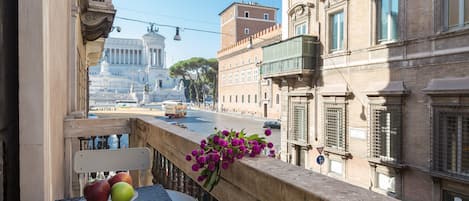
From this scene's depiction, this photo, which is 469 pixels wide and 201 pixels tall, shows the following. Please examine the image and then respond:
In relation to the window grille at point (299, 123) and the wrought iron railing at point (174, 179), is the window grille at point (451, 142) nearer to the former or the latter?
the window grille at point (299, 123)

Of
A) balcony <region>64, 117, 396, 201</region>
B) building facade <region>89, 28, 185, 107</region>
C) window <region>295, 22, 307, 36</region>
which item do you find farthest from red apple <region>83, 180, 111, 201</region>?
building facade <region>89, 28, 185, 107</region>

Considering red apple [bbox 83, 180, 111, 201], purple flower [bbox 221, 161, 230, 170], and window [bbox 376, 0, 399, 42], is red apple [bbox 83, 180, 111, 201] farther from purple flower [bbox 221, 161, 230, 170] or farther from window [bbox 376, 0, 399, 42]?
window [bbox 376, 0, 399, 42]

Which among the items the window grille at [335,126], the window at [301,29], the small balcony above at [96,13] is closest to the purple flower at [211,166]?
the small balcony above at [96,13]

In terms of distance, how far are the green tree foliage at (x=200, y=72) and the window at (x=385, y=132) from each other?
42.7 m

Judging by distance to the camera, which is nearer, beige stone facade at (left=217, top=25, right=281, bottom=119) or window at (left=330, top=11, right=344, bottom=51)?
window at (left=330, top=11, right=344, bottom=51)

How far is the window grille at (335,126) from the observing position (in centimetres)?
1087

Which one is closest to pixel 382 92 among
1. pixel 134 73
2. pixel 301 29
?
pixel 301 29

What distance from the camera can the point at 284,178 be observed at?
131 centimetres

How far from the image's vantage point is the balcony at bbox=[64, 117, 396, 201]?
1201 mm

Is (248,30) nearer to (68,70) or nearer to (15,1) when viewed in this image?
(68,70)

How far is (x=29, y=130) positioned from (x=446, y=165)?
8.71 m

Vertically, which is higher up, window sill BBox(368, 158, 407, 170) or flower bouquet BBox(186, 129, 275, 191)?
flower bouquet BBox(186, 129, 275, 191)

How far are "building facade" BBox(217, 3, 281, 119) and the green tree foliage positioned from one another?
28.3ft

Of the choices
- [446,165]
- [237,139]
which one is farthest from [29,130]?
[446,165]
